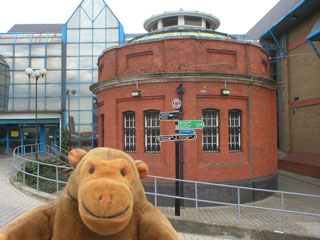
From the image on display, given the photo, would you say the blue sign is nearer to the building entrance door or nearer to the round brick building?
the round brick building

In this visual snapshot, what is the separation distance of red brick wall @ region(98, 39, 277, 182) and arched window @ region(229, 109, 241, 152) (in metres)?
0.23

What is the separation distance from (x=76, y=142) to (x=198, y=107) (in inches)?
641

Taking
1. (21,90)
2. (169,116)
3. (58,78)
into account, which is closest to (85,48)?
(58,78)

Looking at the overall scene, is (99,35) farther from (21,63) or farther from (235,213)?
(235,213)

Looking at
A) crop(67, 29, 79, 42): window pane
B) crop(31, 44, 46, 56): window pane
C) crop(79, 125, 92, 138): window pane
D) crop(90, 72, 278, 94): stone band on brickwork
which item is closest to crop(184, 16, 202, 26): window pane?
crop(90, 72, 278, 94): stone band on brickwork

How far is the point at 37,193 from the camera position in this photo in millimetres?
7977

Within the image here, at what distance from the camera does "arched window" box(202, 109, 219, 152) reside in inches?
410

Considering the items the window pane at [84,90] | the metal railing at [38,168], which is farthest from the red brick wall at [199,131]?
the window pane at [84,90]

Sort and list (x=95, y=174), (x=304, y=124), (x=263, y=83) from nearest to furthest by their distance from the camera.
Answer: (x=95, y=174), (x=263, y=83), (x=304, y=124)

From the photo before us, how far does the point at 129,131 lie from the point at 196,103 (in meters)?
3.14

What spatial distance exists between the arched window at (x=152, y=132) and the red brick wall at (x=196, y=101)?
225 millimetres

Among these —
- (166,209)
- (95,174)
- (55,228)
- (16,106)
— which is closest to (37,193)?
(166,209)

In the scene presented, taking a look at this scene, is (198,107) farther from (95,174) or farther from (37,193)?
(95,174)

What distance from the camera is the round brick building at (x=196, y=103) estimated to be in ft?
32.8
